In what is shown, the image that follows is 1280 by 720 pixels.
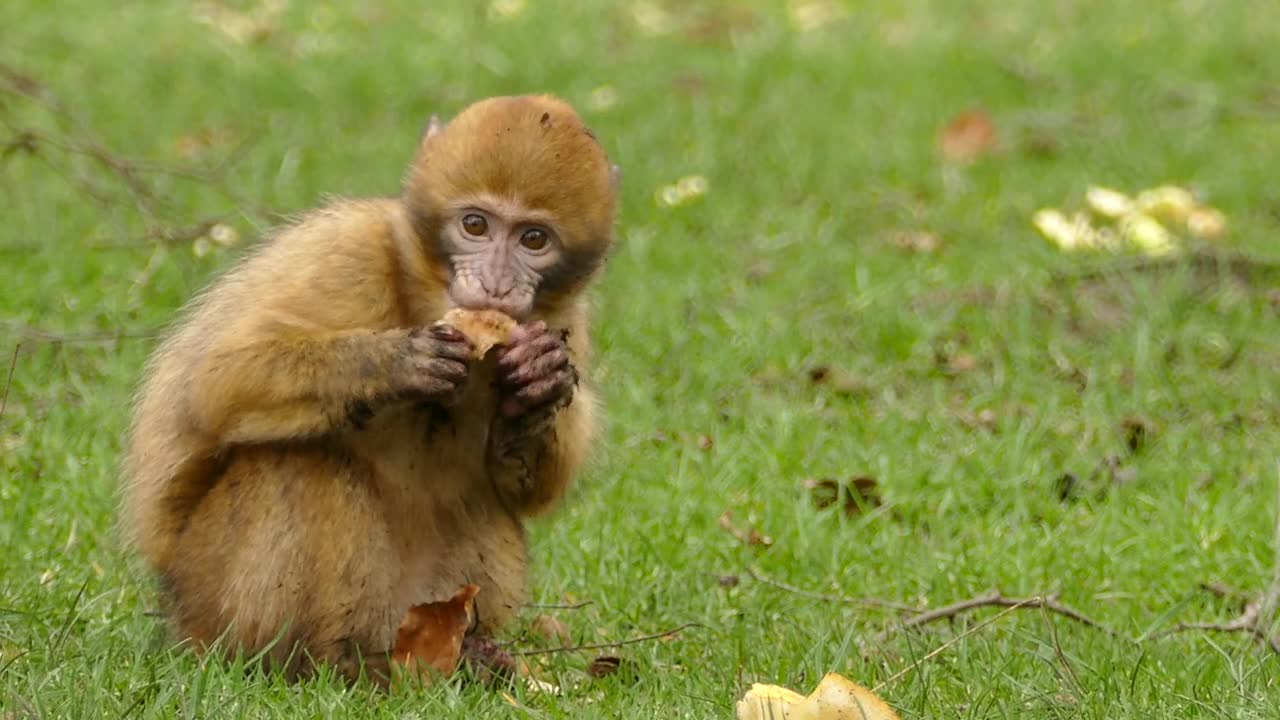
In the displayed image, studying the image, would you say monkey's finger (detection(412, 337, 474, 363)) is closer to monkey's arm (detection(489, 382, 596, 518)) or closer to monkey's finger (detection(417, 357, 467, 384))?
monkey's finger (detection(417, 357, 467, 384))

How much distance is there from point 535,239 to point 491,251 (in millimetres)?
128

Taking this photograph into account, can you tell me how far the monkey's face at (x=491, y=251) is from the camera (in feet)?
14.9

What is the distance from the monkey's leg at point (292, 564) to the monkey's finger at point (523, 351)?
1.39 feet

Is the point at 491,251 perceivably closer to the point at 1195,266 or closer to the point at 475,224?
the point at 475,224

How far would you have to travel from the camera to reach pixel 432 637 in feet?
15.4

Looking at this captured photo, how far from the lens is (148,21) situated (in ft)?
40.1

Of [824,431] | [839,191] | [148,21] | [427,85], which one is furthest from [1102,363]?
[148,21]

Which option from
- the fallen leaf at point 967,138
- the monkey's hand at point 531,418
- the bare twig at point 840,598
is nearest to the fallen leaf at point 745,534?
the bare twig at point 840,598

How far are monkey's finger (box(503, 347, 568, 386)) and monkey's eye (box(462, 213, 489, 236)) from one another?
0.31 metres

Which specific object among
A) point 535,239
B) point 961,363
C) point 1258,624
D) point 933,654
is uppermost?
point 535,239

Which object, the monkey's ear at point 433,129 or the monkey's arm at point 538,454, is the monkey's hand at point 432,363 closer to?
the monkey's arm at point 538,454

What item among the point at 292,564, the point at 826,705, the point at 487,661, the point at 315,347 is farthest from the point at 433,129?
the point at 826,705

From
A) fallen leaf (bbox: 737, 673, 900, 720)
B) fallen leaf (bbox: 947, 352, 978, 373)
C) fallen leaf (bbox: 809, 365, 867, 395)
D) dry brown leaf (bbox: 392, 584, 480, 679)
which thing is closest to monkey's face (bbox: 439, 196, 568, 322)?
dry brown leaf (bbox: 392, 584, 480, 679)

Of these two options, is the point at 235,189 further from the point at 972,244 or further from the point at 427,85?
the point at 972,244
